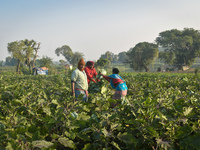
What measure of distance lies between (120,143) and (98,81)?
3.39 m

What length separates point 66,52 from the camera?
352ft

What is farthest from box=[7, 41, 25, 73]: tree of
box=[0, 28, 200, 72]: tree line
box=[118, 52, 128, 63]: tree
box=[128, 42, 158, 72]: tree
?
box=[118, 52, 128, 63]: tree

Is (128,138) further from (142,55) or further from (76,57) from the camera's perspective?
(76,57)

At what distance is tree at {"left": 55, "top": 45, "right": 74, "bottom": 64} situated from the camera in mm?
106688

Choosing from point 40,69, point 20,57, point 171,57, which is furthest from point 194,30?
point 20,57

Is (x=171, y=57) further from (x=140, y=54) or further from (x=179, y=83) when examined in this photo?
(x=179, y=83)

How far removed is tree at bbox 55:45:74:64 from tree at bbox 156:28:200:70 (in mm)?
66528

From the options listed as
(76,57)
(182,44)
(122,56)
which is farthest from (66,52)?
(182,44)

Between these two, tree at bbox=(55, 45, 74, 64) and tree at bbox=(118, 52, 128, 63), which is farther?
tree at bbox=(118, 52, 128, 63)

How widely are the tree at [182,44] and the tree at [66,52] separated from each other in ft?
218

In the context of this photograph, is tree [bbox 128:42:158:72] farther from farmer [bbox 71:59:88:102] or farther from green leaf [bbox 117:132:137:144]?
green leaf [bbox 117:132:137:144]

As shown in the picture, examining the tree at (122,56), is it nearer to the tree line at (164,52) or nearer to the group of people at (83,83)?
the tree line at (164,52)

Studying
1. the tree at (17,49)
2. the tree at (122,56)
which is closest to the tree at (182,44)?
the tree at (17,49)

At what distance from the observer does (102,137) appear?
148cm
